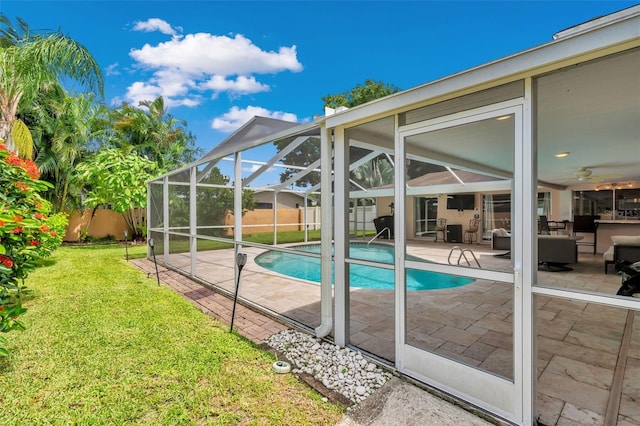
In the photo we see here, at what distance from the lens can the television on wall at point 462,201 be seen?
12586mm

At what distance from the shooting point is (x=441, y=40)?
14625 mm

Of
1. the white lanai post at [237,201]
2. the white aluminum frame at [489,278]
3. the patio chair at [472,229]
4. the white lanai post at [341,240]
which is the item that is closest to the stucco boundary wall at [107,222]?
the patio chair at [472,229]

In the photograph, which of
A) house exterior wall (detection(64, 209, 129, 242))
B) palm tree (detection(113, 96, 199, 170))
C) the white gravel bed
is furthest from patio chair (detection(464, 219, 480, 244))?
house exterior wall (detection(64, 209, 129, 242))

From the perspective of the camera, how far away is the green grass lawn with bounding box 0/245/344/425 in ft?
8.11

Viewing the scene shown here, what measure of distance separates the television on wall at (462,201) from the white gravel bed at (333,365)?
1079 centimetres

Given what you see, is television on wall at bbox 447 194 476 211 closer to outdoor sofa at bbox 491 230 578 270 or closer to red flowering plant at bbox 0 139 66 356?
outdoor sofa at bbox 491 230 578 270

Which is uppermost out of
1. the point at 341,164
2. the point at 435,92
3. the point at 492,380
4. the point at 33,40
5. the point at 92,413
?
the point at 33,40

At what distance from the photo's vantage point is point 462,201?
12711 mm

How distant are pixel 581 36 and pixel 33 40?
425 inches

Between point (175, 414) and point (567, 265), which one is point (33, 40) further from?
point (567, 265)

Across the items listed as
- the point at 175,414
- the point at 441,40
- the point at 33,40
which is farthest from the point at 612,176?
the point at 33,40

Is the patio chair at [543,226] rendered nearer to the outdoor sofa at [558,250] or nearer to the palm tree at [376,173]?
the outdoor sofa at [558,250]

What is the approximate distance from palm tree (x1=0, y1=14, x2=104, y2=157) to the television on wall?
12587 millimetres

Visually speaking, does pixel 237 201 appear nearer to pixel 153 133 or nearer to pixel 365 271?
pixel 365 271
